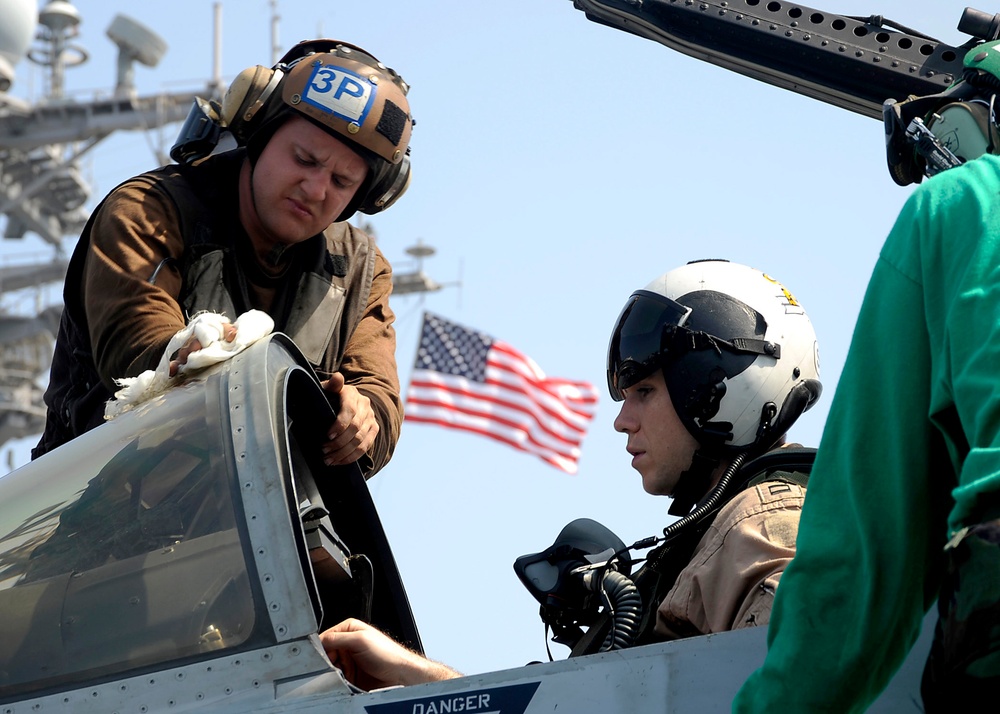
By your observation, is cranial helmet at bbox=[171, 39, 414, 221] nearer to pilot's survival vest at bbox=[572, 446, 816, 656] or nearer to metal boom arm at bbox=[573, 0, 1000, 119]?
metal boom arm at bbox=[573, 0, 1000, 119]

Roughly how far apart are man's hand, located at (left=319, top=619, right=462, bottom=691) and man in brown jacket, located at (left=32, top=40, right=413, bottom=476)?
32.1 inches

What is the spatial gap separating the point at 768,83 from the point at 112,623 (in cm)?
258

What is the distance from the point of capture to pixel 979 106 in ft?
8.13

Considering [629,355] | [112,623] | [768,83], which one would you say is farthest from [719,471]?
[112,623]

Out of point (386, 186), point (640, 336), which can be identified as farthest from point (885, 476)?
point (386, 186)

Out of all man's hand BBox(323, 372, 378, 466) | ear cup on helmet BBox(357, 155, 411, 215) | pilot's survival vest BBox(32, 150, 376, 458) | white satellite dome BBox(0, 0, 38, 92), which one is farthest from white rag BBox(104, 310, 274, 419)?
white satellite dome BBox(0, 0, 38, 92)

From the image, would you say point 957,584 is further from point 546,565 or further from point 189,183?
point 189,183

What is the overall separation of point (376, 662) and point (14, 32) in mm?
A: 27222

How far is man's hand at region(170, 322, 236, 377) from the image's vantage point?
118 inches

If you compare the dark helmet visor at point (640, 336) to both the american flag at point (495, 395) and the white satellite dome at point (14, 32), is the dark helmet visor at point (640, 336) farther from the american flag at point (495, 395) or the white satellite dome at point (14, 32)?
the white satellite dome at point (14, 32)

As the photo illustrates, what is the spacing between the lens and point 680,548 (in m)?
3.29

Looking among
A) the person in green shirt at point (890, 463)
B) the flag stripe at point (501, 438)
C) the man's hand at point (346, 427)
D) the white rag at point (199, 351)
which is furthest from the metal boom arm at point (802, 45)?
the flag stripe at point (501, 438)

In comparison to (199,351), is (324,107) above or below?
above

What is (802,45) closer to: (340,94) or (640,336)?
(640,336)
